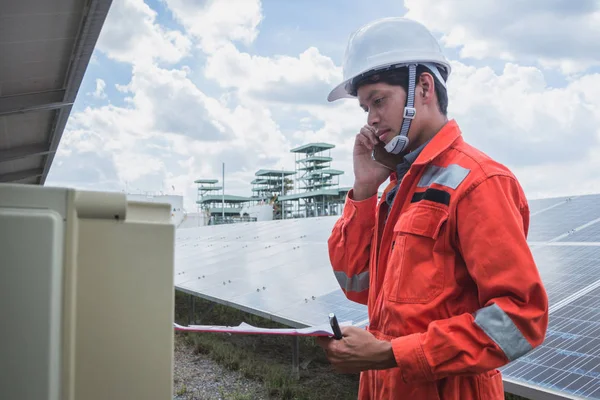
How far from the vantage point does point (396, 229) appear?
1.51 metres

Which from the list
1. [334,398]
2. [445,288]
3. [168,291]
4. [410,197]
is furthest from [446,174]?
[334,398]

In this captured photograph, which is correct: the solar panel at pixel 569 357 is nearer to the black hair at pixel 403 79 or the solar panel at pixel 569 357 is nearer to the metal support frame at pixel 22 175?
the black hair at pixel 403 79

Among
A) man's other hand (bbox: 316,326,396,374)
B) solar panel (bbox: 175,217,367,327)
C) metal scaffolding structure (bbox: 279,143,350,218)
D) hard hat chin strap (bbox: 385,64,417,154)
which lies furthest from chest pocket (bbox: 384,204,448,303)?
metal scaffolding structure (bbox: 279,143,350,218)

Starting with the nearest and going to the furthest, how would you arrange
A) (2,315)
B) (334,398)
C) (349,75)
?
(2,315) → (349,75) → (334,398)

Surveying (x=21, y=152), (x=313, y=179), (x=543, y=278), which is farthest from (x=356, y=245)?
(x=313, y=179)

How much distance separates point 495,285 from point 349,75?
36.4 inches

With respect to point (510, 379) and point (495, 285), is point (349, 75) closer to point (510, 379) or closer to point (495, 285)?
point (495, 285)

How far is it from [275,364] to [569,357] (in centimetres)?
363

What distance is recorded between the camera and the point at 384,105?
5.46 ft

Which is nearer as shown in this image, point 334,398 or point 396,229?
point 396,229

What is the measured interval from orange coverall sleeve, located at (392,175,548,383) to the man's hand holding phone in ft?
2.10

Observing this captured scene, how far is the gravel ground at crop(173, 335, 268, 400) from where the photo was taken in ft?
16.4

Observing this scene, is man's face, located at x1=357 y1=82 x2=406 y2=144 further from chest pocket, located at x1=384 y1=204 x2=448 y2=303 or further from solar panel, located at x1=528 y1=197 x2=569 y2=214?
solar panel, located at x1=528 y1=197 x2=569 y2=214

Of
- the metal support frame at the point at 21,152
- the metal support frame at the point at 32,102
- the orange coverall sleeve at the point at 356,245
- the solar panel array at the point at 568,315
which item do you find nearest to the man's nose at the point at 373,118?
the orange coverall sleeve at the point at 356,245
